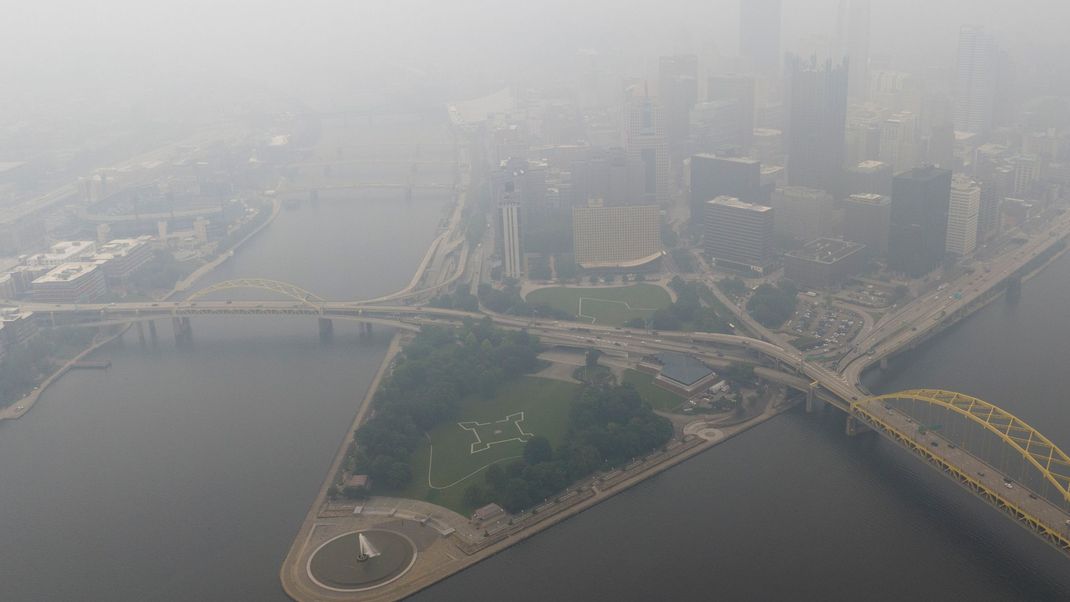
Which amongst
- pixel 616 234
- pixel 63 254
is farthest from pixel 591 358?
pixel 63 254

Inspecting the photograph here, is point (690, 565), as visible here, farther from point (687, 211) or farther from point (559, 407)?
point (687, 211)

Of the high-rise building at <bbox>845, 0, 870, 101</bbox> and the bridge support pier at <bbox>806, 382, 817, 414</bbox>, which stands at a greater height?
the high-rise building at <bbox>845, 0, 870, 101</bbox>

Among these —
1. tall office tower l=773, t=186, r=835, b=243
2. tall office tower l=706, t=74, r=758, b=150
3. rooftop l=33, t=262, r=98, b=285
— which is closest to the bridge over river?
rooftop l=33, t=262, r=98, b=285

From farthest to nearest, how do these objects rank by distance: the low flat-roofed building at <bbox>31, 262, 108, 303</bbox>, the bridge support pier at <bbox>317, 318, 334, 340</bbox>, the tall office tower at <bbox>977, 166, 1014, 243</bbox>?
the tall office tower at <bbox>977, 166, 1014, 243</bbox>
the low flat-roofed building at <bbox>31, 262, 108, 303</bbox>
the bridge support pier at <bbox>317, 318, 334, 340</bbox>

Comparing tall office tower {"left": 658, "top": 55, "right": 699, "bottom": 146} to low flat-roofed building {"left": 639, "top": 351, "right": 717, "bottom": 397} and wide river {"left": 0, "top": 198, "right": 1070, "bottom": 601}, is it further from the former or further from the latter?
wide river {"left": 0, "top": 198, "right": 1070, "bottom": 601}

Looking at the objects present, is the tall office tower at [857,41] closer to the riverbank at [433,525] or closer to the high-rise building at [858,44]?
the high-rise building at [858,44]

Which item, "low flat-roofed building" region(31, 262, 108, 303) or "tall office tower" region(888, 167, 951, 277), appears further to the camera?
"low flat-roofed building" region(31, 262, 108, 303)

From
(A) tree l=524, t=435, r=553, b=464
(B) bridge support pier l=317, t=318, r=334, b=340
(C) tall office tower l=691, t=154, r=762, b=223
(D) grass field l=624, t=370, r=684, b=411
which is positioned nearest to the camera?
(A) tree l=524, t=435, r=553, b=464

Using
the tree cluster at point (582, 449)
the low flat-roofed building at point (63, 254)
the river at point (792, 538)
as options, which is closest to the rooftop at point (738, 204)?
the tree cluster at point (582, 449)
